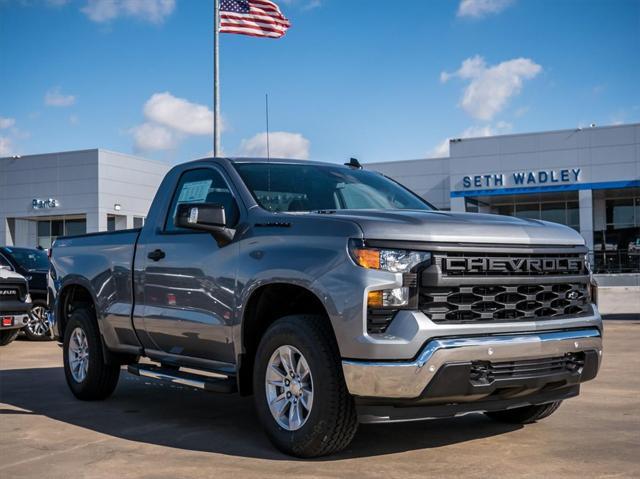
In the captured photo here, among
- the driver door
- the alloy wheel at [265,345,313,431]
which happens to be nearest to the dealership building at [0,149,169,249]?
the driver door

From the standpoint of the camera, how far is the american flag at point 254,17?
19141 millimetres

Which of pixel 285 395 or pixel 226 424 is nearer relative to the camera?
pixel 285 395

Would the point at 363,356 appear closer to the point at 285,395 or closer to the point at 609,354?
the point at 285,395

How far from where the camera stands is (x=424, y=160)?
4753cm

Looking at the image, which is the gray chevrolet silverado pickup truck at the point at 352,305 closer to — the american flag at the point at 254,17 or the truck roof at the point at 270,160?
the truck roof at the point at 270,160

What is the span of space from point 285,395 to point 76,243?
348cm

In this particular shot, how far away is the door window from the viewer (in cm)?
606

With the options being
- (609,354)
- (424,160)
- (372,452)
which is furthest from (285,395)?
(424,160)

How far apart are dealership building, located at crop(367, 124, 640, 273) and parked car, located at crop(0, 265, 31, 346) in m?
29.7

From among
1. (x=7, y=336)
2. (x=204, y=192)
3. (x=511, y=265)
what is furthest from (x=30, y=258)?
(x=511, y=265)

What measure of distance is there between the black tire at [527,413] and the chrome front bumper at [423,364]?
1360mm

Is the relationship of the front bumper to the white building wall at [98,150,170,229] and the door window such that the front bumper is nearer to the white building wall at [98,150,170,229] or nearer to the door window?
the door window

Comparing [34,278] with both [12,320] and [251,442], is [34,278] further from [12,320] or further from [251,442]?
[251,442]

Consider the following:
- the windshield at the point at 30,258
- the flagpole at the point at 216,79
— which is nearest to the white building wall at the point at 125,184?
the flagpole at the point at 216,79
